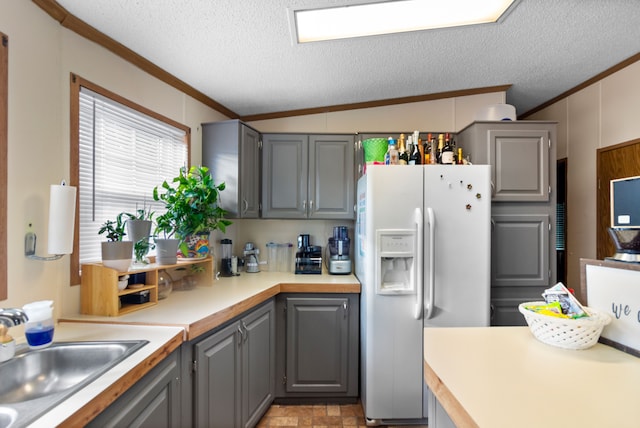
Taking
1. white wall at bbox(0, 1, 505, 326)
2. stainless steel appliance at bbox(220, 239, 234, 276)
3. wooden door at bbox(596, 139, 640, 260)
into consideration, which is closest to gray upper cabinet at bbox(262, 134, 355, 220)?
stainless steel appliance at bbox(220, 239, 234, 276)

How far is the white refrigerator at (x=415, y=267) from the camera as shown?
83.7 inches

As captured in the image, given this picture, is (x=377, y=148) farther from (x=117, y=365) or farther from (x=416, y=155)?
(x=117, y=365)

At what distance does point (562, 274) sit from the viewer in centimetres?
331

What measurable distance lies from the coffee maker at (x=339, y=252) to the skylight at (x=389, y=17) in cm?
158

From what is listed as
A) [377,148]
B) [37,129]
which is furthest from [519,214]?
[37,129]

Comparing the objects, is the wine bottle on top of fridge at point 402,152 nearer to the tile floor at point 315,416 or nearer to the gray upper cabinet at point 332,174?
the gray upper cabinet at point 332,174

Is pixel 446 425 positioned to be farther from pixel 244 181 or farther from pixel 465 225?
pixel 244 181

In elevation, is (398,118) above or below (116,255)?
above

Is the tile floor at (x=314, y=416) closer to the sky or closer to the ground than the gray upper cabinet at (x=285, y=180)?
closer to the ground

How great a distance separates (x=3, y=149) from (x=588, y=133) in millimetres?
4004

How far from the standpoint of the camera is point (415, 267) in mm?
2115

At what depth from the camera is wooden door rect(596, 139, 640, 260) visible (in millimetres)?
2418

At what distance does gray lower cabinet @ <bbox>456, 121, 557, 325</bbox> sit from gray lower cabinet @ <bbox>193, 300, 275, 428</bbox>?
1.73m

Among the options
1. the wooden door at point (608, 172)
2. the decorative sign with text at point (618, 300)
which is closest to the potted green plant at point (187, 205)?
the decorative sign with text at point (618, 300)
